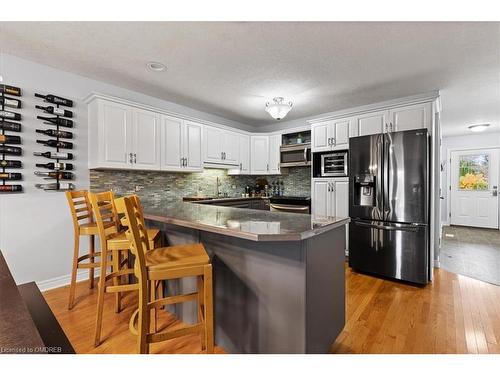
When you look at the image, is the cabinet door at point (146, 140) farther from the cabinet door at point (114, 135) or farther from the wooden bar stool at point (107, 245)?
the wooden bar stool at point (107, 245)

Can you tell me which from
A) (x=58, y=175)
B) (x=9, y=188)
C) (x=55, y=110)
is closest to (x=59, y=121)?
(x=55, y=110)

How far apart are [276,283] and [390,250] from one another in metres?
2.22

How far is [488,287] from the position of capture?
2740mm

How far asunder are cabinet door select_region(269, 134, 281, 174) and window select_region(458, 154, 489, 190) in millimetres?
5233

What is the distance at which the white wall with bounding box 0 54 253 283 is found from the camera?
2514mm

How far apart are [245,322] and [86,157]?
2.75 m

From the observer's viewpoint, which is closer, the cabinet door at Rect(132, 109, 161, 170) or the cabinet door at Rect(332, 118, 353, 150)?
the cabinet door at Rect(132, 109, 161, 170)

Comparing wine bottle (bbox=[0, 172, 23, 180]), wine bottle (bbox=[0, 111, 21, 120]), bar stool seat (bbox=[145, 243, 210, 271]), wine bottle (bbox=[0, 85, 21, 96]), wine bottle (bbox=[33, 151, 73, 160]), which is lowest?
bar stool seat (bbox=[145, 243, 210, 271])

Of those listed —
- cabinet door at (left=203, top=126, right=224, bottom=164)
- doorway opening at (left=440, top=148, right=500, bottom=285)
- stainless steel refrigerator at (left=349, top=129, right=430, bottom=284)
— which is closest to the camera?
stainless steel refrigerator at (left=349, top=129, right=430, bottom=284)

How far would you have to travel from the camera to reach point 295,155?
4645 mm

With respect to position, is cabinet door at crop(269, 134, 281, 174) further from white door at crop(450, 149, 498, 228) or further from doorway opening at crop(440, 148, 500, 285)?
white door at crop(450, 149, 498, 228)

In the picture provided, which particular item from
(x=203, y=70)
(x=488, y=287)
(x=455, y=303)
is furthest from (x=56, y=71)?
(x=488, y=287)

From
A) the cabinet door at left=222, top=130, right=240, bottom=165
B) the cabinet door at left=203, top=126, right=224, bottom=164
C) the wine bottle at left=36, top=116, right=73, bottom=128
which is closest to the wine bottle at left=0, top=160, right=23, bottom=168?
the wine bottle at left=36, top=116, right=73, bottom=128

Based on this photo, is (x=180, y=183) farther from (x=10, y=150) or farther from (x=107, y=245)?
(x=107, y=245)
